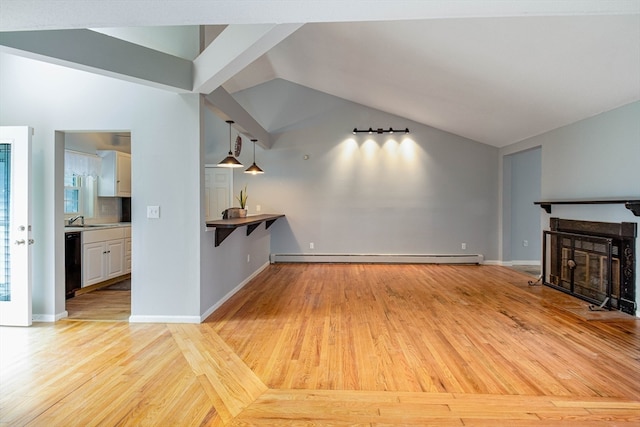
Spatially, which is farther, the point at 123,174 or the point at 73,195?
the point at 123,174

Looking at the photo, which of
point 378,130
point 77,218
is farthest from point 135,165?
point 378,130

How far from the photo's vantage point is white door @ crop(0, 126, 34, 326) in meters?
3.36

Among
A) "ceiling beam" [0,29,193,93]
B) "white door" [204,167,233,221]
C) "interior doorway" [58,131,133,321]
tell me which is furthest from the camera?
"white door" [204,167,233,221]

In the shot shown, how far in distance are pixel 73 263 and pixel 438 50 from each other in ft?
16.6

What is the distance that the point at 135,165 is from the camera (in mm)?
3578

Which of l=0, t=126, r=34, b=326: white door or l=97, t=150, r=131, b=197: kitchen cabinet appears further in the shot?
l=97, t=150, r=131, b=197: kitchen cabinet

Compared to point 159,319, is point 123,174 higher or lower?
higher

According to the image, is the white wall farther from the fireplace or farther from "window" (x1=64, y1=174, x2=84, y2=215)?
the fireplace

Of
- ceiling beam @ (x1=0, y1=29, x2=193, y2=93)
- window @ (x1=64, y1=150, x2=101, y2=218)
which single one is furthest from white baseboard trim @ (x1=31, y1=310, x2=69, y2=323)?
ceiling beam @ (x1=0, y1=29, x2=193, y2=93)

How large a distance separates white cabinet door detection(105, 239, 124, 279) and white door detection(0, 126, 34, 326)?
64.4 inches

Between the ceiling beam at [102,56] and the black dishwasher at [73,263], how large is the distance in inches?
95.2

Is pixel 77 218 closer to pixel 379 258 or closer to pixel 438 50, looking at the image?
pixel 379 258

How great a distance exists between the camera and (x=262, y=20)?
1776 mm

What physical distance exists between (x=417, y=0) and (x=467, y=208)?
6150 millimetres
